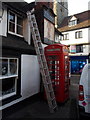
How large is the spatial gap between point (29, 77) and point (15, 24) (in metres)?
2.89

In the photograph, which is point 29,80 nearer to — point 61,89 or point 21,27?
point 61,89

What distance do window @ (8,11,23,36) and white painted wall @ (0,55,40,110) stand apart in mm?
1501

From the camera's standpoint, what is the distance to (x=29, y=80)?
6.77 metres

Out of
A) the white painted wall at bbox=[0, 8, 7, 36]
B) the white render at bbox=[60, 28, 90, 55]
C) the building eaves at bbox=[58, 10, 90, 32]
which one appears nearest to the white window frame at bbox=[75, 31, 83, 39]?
the white render at bbox=[60, 28, 90, 55]

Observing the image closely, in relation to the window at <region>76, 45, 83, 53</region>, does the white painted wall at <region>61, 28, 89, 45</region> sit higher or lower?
higher

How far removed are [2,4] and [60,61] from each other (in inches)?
144

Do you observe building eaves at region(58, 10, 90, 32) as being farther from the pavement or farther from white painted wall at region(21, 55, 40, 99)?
the pavement

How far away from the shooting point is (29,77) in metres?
6.77

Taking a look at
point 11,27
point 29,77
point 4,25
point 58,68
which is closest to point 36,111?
point 29,77

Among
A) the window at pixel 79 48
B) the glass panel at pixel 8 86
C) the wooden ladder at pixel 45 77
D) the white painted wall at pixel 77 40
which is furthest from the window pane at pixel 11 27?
the window at pixel 79 48

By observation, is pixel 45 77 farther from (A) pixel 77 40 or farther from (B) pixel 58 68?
(A) pixel 77 40

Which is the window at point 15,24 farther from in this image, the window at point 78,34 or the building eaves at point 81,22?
the window at point 78,34

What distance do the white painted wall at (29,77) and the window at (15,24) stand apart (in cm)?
150

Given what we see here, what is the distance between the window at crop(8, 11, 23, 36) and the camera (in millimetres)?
6368
